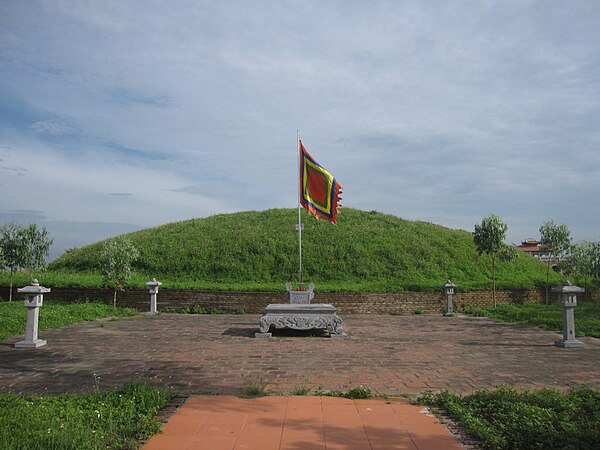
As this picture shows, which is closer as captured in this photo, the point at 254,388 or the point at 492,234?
the point at 254,388

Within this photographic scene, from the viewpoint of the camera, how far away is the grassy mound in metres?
20.6

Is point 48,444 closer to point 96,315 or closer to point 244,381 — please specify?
point 244,381

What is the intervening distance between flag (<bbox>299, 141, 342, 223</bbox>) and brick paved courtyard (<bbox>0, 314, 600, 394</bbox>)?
11.3 ft

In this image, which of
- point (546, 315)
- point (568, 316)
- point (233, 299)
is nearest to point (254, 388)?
point (568, 316)

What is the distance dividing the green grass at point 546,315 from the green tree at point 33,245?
16.2 m

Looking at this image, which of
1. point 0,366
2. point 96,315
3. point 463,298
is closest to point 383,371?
point 0,366

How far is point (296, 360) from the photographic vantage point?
26.5 ft

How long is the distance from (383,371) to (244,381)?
7.44ft

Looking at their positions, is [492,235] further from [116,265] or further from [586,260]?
[116,265]

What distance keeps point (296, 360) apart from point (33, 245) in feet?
42.5

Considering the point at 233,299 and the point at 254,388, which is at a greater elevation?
the point at 233,299

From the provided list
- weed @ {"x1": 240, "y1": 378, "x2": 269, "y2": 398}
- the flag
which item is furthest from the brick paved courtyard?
the flag

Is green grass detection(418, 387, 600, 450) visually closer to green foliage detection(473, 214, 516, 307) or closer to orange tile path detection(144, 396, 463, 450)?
orange tile path detection(144, 396, 463, 450)

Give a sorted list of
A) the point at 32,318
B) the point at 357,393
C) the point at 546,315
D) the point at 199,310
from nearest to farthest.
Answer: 1. the point at 357,393
2. the point at 32,318
3. the point at 546,315
4. the point at 199,310
